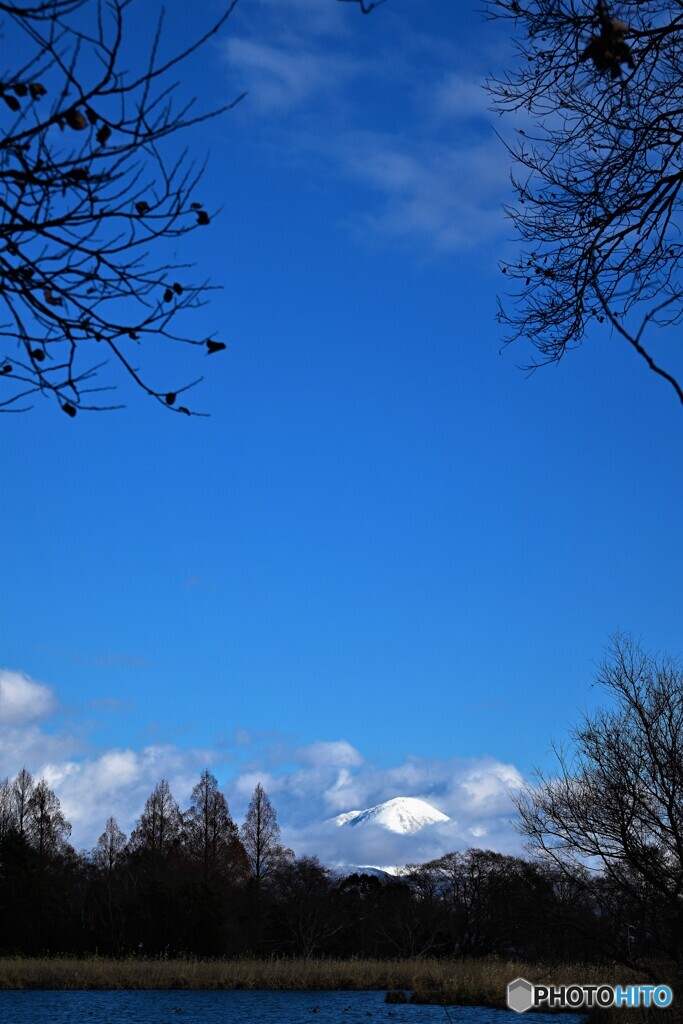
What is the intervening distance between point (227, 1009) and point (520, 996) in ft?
21.2

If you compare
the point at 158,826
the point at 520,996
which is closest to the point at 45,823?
the point at 158,826

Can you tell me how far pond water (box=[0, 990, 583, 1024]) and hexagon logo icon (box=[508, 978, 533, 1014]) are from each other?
29 cm

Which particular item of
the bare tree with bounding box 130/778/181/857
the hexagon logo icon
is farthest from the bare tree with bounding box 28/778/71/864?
the hexagon logo icon

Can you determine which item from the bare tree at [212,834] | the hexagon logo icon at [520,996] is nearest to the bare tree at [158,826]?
the bare tree at [212,834]

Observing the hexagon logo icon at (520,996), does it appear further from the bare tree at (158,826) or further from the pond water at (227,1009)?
the bare tree at (158,826)

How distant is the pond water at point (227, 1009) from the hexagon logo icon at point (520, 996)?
286mm

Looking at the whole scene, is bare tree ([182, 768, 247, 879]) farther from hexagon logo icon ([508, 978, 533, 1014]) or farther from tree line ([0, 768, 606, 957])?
hexagon logo icon ([508, 978, 533, 1014])

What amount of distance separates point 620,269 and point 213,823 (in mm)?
51551

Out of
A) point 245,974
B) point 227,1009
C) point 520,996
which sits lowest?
point 227,1009

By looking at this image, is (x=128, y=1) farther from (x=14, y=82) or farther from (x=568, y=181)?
(x=568, y=181)

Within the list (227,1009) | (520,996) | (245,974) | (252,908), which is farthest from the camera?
(252,908)

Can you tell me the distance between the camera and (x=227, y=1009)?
22453mm

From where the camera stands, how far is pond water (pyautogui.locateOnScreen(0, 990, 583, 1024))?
19734 mm

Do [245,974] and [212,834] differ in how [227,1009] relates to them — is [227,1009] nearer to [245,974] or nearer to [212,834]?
[245,974]
